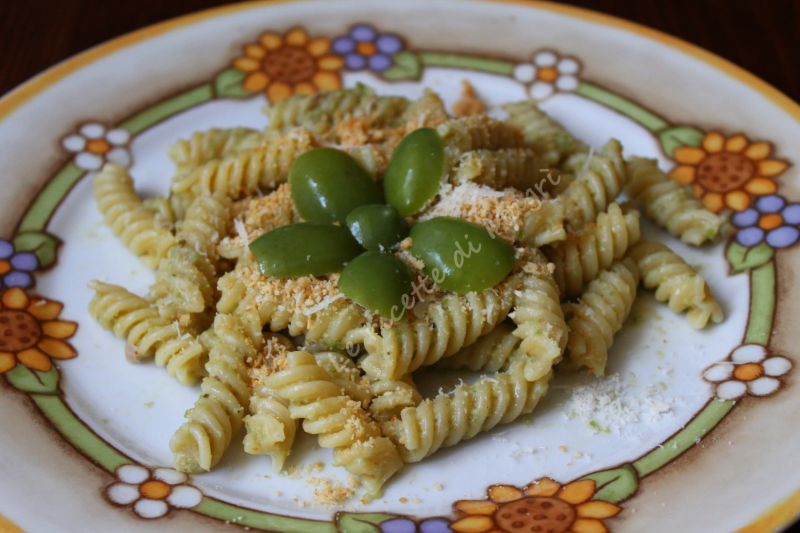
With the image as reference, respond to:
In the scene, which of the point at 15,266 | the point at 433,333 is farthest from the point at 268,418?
the point at 15,266

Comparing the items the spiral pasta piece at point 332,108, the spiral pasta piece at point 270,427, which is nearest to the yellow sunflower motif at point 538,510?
the spiral pasta piece at point 270,427

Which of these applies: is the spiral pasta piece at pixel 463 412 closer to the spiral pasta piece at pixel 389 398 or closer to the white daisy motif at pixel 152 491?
the spiral pasta piece at pixel 389 398

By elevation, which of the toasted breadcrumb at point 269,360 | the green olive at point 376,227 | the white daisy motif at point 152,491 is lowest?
the white daisy motif at point 152,491

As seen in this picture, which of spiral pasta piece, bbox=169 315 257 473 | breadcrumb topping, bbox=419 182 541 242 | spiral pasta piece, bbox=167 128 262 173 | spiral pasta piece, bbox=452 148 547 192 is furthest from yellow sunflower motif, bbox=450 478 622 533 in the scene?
spiral pasta piece, bbox=167 128 262 173

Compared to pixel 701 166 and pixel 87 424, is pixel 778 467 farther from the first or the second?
pixel 87 424

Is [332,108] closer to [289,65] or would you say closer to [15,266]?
[289,65]

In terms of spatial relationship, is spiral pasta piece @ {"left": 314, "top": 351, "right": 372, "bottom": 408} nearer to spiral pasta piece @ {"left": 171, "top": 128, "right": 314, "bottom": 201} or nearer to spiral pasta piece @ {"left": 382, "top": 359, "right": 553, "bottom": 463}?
spiral pasta piece @ {"left": 382, "top": 359, "right": 553, "bottom": 463}

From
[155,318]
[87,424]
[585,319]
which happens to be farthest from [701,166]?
[87,424]

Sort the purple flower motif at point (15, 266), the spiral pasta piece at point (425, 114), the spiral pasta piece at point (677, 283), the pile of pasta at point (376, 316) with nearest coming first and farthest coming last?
the pile of pasta at point (376, 316)
the spiral pasta piece at point (677, 283)
the purple flower motif at point (15, 266)
the spiral pasta piece at point (425, 114)
